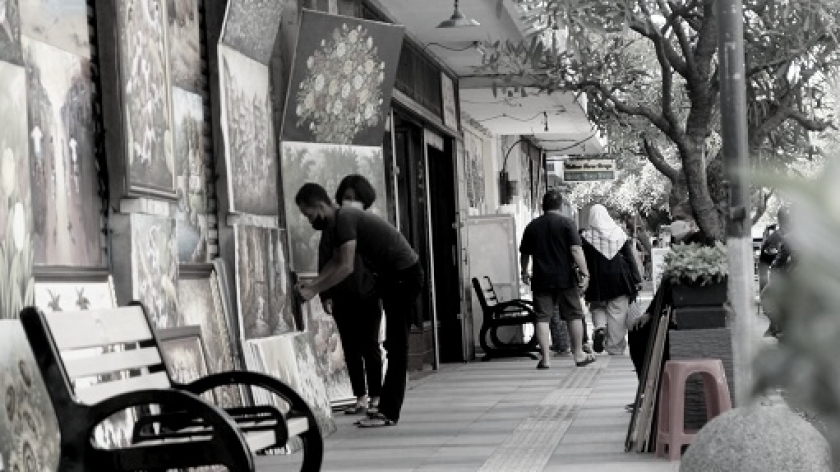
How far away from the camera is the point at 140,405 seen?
189 inches

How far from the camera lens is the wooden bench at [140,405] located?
4676mm

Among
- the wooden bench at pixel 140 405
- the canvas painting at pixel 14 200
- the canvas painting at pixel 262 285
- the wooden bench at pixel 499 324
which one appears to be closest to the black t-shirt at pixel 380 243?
the canvas painting at pixel 262 285

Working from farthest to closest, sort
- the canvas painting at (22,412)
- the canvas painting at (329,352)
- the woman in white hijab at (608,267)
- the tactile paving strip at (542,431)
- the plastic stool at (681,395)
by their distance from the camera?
the woman in white hijab at (608,267) → the canvas painting at (329,352) → the tactile paving strip at (542,431) → the plastic stool at (681,395) → the canvas painting at (22,412)

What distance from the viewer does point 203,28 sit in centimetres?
970

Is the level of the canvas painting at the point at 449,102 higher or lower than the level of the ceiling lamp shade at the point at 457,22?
lower

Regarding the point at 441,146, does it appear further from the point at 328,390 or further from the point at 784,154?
the point at 328,390

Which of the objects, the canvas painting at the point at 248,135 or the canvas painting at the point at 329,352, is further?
the canvas painting at the point at 329,352

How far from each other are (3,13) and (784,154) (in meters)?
9.33

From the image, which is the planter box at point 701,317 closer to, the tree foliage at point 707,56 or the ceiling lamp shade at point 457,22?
the tree foliage at point 707,56

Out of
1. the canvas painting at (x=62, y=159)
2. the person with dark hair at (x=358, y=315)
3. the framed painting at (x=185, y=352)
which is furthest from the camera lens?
the person with dark hair at (x=358, y=315)

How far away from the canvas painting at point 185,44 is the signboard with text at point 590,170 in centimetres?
2899

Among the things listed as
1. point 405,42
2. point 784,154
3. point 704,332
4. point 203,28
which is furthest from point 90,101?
point 405,42

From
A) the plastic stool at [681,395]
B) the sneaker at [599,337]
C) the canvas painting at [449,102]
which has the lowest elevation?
the sneaker at [599,337]

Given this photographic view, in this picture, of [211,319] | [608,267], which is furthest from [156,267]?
[608,267]
